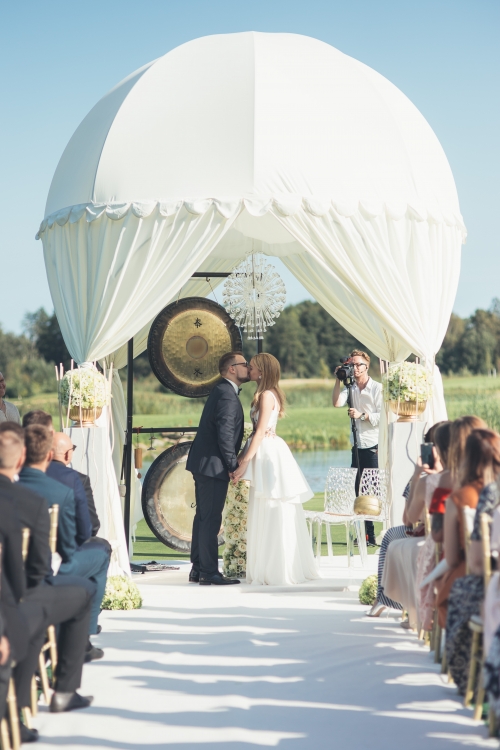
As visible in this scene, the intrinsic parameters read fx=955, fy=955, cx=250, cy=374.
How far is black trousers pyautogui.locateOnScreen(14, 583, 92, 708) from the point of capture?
3.61 metres

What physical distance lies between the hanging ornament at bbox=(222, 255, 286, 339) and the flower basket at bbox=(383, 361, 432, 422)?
2349 mm

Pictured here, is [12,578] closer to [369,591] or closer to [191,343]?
[369,591]

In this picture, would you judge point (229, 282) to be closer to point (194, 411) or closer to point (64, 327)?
point (64, 327)

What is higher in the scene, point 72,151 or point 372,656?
point 72,151

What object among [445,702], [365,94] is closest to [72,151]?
[365,94]

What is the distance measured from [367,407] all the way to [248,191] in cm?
281

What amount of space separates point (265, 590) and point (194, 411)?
23.1 m

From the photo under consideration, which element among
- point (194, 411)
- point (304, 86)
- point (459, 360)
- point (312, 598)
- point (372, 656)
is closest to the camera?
point (372, 656)

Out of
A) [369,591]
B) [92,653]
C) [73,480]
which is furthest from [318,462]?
[73,480]

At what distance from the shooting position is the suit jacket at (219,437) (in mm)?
7000

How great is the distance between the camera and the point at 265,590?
6.83 metres

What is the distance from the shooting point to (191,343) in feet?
28.8

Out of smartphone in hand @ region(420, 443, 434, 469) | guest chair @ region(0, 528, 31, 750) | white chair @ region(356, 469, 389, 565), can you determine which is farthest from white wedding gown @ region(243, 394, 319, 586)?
guest chair @ region(0, 528, 31, 750)

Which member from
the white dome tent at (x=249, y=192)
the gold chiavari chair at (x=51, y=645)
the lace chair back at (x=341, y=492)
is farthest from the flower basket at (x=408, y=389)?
the gold chiavari chair at (x=51, y=645)
